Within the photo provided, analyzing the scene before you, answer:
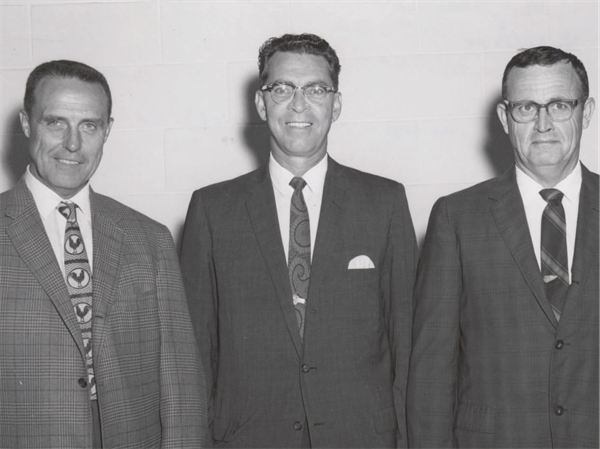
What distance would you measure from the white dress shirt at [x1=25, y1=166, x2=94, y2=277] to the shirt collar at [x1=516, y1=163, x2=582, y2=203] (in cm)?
125

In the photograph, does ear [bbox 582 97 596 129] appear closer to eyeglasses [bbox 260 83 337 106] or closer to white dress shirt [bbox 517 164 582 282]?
white dress shirt [bbox 517 164 582 282]

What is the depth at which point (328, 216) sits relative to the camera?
2.35 meters

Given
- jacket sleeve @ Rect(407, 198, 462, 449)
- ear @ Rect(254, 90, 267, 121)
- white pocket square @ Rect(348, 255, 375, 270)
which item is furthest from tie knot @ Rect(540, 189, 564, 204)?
ear @ Rect(254, 90, 267, 121)

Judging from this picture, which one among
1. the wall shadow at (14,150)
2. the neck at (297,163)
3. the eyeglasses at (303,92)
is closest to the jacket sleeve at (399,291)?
the neck at (297,163)

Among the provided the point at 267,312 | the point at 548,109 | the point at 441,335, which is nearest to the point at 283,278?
the point at 267,312

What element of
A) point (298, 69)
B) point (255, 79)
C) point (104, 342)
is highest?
point (255, 79)

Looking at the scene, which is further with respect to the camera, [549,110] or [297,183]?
[297,183]

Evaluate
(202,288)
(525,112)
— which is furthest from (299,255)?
(525,112)

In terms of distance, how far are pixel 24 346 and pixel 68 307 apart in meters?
0.14

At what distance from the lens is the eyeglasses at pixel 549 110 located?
2205 mm

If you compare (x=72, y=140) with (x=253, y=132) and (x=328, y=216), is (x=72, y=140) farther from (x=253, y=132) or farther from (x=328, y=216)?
(x=253, y=132)

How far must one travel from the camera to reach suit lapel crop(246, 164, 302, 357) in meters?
2.26

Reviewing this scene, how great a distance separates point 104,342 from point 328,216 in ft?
2.48

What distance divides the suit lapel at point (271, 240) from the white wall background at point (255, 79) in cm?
79
